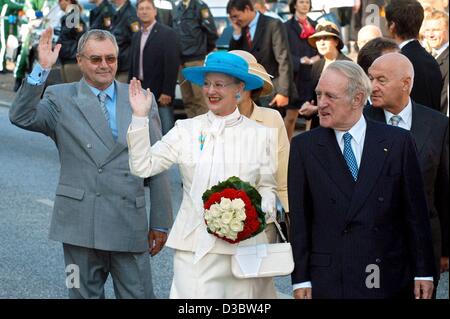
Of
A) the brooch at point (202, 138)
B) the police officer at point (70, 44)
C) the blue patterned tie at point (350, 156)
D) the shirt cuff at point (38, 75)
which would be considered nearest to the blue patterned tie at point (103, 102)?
the shirt cuff at point (38, 75)

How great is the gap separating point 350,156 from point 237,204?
594 mm

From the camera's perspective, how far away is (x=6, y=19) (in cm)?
2456

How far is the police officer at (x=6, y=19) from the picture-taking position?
24.5 metres

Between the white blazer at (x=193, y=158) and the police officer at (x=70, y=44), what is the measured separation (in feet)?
32.3

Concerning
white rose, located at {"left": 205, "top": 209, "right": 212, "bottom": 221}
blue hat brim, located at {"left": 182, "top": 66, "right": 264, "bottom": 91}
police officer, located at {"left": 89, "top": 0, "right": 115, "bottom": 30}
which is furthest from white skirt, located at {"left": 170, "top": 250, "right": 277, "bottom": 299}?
police officer, located at {"left": 89, "top": 0, "right": 115, "bottom": 30}

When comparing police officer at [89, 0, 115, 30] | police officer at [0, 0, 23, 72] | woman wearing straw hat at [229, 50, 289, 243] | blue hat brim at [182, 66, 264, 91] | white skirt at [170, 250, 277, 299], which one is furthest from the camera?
police officer at [0, 0, 23, 72]

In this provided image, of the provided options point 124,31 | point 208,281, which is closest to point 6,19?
point 124,31

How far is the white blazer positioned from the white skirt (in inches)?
2.4

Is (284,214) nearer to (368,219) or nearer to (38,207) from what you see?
(368,219)

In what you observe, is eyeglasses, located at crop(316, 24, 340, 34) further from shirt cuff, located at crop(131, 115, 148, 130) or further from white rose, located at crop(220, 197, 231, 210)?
white rose, located at crop(220, 197, 231, 210)

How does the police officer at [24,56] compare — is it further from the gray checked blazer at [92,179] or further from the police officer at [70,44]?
the gray checked blazer at [92,179]

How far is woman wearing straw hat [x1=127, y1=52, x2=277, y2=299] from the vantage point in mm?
5693

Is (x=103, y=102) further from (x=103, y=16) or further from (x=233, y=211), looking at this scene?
(x=103, y=16)

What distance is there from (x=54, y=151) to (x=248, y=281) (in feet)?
34.1
